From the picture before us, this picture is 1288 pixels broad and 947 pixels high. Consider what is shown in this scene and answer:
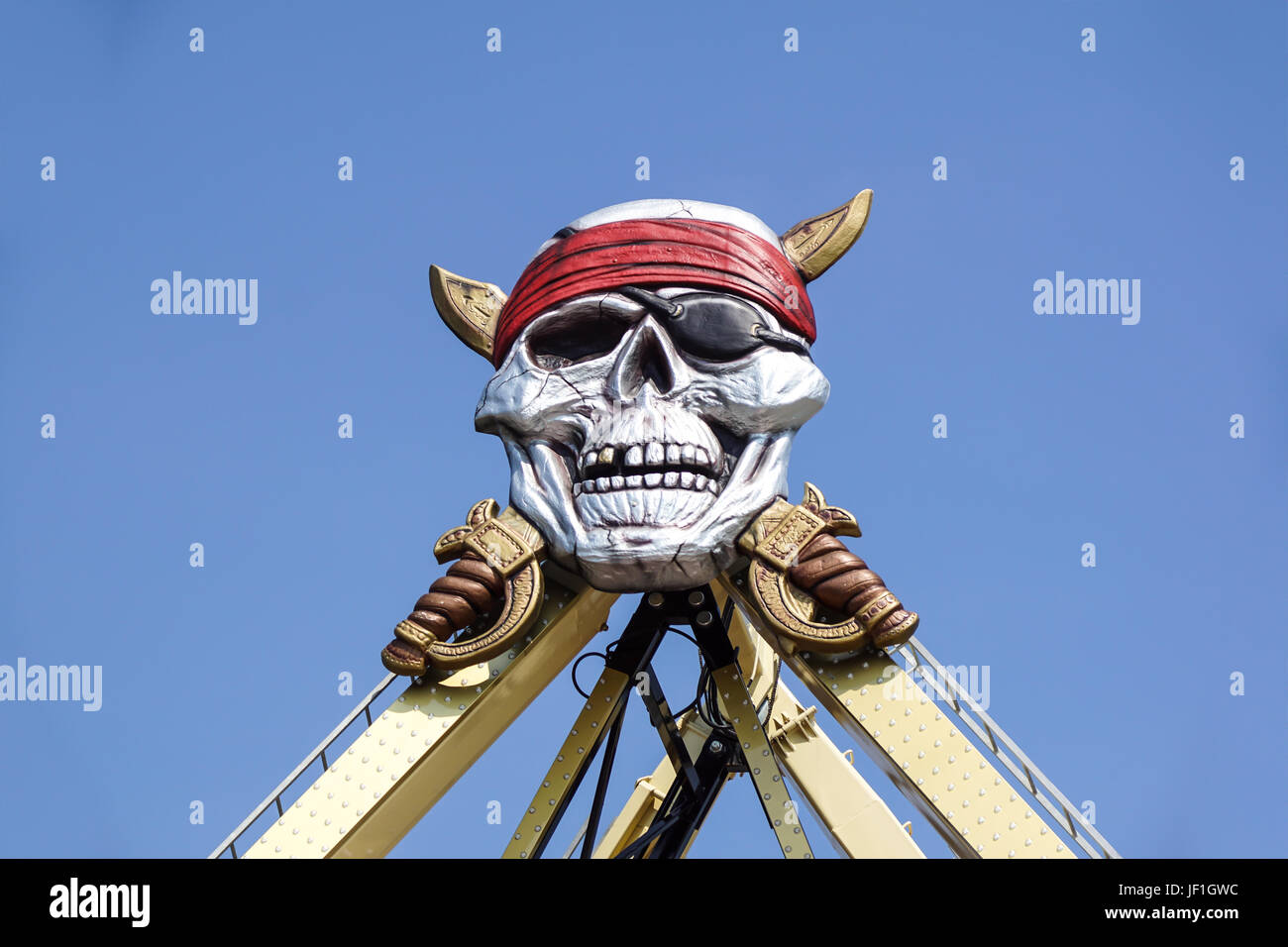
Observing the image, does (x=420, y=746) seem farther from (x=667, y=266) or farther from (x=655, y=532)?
(x=667, y=266)

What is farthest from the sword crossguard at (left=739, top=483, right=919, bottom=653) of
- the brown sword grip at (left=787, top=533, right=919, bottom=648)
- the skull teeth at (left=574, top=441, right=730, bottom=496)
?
the skull teeth at (left=574, top=441, right=730, bottom=496)

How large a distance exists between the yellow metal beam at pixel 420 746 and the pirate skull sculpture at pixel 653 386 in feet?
1.32

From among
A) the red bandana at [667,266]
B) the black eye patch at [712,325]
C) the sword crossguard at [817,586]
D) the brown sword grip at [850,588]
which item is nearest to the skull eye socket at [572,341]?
the red bandana at [667,266]

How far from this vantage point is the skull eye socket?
739 cm

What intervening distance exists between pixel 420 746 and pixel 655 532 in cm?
151

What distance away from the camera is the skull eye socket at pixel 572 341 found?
24.3 feet

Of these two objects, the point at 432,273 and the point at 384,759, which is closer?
the point at 384,759

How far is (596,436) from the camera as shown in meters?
7.05

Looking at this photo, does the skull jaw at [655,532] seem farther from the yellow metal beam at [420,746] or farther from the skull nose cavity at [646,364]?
the skull nose cavity at [646,364]

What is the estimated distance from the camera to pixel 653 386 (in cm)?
718

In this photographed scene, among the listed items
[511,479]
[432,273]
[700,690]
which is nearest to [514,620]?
[511,479]

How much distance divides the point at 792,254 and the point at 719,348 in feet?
3.38

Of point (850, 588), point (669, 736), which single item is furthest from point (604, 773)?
point (850, 588)
